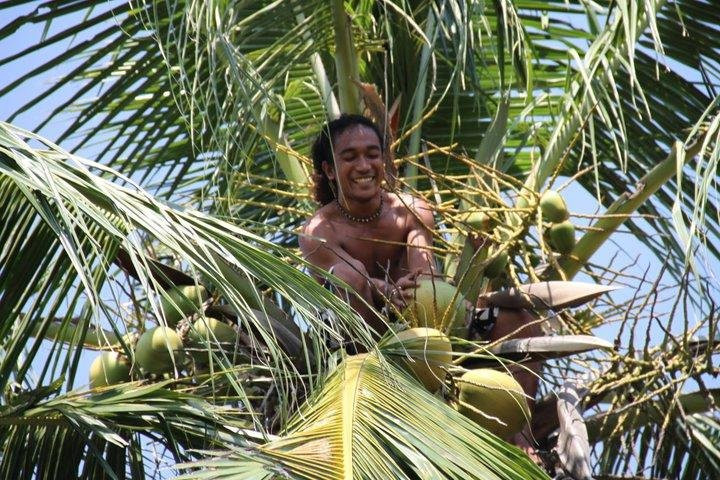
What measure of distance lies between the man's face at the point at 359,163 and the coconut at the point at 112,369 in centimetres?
85

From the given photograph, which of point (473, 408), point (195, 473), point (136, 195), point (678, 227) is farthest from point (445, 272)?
point (195, 473)

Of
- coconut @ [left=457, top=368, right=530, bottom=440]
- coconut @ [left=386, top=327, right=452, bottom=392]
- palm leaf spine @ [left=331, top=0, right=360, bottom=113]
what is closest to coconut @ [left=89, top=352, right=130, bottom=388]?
coconut @ [left=386, top=327, right=452, bottom=392]

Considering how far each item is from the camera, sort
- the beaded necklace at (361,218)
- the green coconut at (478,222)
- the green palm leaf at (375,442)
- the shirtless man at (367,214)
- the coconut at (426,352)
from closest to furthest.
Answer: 1. the green palm leaf at (375,442)
2. the coconut at (426,352)
3. the green coconut at (478,222)
4. the shirtless man at (367,214)
5. the beaded necklace at (361,218)

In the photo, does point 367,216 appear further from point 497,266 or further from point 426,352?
point 426,352

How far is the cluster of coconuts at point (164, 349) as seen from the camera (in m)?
3.66

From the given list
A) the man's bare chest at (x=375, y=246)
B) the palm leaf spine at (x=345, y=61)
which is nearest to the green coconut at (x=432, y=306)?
the man's bare chest at (x=375, y=246)

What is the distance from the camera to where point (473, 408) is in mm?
3420

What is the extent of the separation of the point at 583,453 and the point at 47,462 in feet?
4.43

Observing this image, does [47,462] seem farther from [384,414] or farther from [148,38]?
[148,38]

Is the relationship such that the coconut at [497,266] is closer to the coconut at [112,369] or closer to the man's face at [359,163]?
the man's face at [359,163]

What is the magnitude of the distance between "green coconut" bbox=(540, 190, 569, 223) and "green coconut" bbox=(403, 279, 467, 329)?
33cm

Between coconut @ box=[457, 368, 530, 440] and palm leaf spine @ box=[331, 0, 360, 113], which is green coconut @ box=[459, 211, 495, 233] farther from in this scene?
palm leaf spine @ box=[331, 0, 360, 113]

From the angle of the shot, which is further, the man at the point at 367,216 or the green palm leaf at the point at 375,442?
the man at the point at 367,216

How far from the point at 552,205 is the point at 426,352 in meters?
0.60
